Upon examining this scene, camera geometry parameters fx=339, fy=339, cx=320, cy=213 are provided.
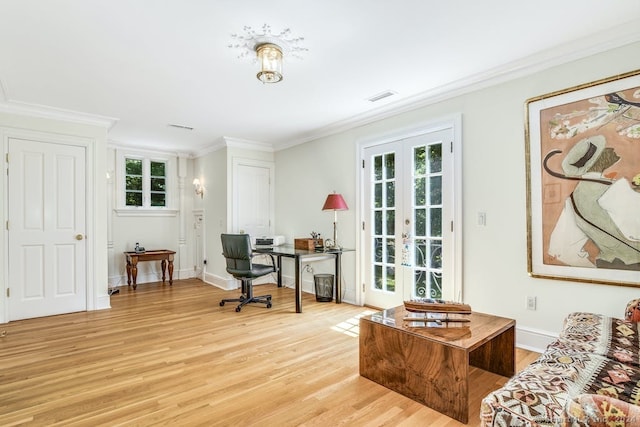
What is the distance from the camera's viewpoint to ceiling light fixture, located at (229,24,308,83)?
2.41 m

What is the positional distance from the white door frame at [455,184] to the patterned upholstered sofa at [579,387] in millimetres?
1399

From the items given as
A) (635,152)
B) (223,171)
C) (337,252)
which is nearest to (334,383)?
(337,252)

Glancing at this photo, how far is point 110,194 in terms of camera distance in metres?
5.75

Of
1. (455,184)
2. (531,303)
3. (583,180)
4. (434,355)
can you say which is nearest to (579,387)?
(434,355)

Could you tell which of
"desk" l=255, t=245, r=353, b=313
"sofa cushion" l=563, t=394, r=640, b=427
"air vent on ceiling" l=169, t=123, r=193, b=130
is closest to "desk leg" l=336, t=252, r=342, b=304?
"desk" l=255, t=245, r=353, b=313

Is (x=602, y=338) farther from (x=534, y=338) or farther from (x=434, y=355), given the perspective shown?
(x=534, y=338)

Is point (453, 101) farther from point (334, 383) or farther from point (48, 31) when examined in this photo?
point (48, 31)

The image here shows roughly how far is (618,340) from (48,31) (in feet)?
13.0

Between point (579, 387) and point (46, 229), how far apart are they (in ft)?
16.6

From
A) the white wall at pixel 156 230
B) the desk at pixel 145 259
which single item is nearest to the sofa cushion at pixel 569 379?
the desk at pixel 145 259

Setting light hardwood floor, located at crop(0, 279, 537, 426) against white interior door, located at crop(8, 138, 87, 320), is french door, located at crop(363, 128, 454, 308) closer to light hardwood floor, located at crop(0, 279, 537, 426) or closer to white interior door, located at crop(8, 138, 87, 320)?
light hardwood floor, located at crop(0, 279, 537, 426)

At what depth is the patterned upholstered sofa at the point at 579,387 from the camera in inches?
36.4

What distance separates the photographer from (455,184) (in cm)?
333

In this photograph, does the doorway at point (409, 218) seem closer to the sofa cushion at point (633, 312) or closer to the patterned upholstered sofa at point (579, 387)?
the sofa cushion at point (633, 312)
